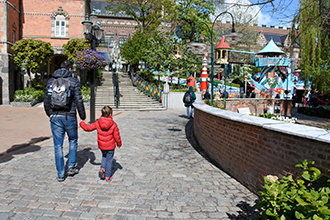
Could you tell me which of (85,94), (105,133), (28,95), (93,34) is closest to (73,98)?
(105,133)

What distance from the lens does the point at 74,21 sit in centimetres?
2498

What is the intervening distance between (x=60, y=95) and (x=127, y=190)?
1939 millimetres

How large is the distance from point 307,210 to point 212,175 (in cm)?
288

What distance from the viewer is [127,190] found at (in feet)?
13.8

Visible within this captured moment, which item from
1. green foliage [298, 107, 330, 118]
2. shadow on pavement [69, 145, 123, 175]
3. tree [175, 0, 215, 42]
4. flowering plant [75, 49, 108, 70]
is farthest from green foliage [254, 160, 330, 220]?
tree [175, 0, 215, 42]

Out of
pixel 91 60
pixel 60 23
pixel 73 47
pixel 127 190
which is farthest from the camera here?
pixel 60 23

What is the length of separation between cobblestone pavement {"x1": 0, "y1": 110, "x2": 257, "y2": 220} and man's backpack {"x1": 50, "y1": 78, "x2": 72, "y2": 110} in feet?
4.30

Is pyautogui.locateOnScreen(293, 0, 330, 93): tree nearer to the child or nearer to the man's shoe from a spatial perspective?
the child

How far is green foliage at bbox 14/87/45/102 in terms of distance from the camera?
18500mm

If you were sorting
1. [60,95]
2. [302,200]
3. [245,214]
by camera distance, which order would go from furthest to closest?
[60,95], [245,214], [302,200]

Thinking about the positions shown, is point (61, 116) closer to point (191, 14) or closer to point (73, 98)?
point (73, 98)

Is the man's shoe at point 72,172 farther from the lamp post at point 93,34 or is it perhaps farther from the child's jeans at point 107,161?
the lamp post at point 93,34

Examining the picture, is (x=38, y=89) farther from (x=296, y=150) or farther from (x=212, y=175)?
(x=296, y=150)

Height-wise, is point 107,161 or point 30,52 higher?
point 30,52
